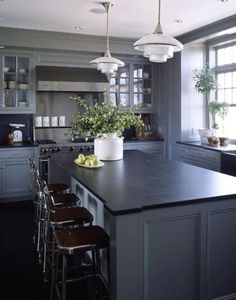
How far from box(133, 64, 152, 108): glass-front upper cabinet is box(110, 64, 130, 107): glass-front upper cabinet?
14 centimetres

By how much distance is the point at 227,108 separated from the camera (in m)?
5.41

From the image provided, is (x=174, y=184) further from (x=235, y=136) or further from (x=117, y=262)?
(x=235, y=136)

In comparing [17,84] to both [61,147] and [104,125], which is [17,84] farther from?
[104,125]

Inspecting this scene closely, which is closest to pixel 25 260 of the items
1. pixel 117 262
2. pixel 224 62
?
pixel 117 262

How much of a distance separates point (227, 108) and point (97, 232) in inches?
148

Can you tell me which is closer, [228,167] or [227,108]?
[228,167]

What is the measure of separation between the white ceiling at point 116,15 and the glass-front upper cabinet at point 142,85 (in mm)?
971

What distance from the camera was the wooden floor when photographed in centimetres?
275

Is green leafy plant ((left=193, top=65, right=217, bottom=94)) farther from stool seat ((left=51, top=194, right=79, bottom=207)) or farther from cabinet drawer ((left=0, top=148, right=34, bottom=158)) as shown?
stool seat ((left=51, top=194, right=79, bottom=207))

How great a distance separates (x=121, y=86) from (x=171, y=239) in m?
4.51

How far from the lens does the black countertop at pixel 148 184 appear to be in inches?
84.2

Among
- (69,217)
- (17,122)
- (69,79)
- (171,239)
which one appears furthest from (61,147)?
(171,239)

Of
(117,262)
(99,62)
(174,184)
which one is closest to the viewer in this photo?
(117,262)

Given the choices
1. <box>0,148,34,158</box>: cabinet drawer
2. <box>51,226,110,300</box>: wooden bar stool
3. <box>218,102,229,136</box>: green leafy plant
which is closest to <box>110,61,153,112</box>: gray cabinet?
<box>218,102,229,136</box>: green leafy plant
